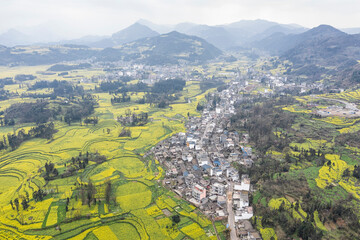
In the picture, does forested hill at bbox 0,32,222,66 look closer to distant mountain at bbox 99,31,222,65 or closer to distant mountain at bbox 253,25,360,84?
distant mountain at bbox 99,31,222,65

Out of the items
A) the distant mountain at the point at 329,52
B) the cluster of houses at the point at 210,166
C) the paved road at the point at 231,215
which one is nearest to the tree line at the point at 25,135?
the cluster of houses at the point at 210,166

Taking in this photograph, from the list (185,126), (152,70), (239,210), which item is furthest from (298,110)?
(152,70)

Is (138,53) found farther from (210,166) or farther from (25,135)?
(210,166)

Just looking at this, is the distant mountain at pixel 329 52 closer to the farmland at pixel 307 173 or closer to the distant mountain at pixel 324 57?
the distant mountain at pixel 324 57

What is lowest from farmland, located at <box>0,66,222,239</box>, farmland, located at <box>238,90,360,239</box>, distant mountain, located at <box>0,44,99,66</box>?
farmland, located at <box>0,66,222,239</box>

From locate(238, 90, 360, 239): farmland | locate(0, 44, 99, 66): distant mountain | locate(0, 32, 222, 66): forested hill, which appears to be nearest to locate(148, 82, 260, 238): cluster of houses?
locate(238, 90, 360, 239): farmland

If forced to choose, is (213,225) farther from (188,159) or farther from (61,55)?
(61,55)
